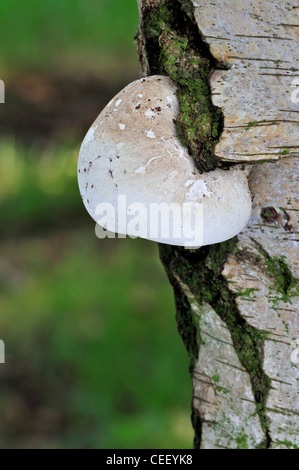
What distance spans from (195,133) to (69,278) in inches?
86.5

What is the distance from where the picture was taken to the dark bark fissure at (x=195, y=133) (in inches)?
32.7

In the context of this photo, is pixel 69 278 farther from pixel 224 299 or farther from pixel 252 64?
pixel 252 64

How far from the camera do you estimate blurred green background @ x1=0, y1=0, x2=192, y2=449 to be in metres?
2.40

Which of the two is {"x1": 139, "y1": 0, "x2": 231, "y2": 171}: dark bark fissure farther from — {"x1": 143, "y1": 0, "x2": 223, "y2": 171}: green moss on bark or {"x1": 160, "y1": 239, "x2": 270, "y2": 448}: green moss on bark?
{"x1": 160, "y1": 239, "x2": 270, "y2": 448}: green moss on bark

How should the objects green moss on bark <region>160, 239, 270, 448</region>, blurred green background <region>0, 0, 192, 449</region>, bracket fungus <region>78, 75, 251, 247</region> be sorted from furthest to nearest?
blurred green background <region>0, 0, 192, 449</region> < green moss on bark <region>160, 239, 270, 448</region> < bracket fungus <region>78, 75, 251, 247</region>

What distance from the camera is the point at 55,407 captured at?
2541 millimetres

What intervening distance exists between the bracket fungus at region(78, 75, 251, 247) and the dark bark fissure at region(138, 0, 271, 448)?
0.08 ft

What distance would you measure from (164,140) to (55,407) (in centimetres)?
208

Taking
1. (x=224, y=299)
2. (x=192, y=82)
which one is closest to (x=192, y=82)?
Answer: (x=192, y=82)

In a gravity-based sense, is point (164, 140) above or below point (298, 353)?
above

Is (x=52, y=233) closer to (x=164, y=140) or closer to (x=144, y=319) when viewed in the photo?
(x=144, y=319)

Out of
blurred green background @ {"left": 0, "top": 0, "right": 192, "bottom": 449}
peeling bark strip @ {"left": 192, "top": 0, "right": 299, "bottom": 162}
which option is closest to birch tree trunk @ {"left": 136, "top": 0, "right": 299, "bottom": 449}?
peeling bark strip @ {"left": 192, "top": 0, "right": 299, "bottom": 162}
